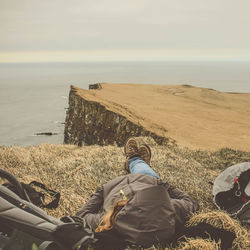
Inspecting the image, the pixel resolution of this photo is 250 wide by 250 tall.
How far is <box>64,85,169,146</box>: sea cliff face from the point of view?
7035 millimetres

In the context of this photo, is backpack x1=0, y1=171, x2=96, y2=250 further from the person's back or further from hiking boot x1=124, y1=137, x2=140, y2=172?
hiking boot x1=124, y1=137, x2=140, y2=172

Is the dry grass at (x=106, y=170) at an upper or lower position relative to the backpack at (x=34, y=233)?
lower

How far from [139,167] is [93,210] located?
3.37 feet

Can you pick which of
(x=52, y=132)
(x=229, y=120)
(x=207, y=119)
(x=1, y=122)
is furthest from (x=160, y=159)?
(x=1, y=122)

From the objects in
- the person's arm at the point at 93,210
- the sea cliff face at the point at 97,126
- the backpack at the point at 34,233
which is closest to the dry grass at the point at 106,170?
the person's arm at the point at 93,210

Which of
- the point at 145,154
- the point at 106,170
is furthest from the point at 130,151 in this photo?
the point at 106,170

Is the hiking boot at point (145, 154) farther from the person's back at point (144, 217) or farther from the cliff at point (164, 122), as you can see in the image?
the cliff at point (164, 122)

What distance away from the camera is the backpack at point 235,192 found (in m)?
2.46

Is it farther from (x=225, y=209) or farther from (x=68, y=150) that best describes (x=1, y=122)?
(x=225, y=209)

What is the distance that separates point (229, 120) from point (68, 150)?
20.4ft

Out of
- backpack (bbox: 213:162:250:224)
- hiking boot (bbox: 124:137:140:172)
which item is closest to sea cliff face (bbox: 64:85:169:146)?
hiking boot (bbox: 124:137:140:172)

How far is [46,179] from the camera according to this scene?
359cm

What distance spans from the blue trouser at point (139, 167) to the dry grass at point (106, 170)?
30cm

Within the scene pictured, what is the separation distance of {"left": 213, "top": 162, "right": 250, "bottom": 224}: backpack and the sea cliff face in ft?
10.2
